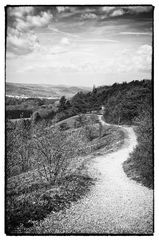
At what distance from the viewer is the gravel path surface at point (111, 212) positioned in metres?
8.49

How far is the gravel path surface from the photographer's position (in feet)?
27.9

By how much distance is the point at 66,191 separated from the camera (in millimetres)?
10445

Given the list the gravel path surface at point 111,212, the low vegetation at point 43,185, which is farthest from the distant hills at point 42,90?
the gravel path surface at point 111,212

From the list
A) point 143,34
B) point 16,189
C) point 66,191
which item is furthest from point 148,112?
point 16,189

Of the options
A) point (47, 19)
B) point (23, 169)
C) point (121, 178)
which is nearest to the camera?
point (47, 19)

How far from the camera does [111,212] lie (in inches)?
368

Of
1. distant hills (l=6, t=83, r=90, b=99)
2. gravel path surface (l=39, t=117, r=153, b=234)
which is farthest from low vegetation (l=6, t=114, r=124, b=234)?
distant hills (l=6, t=83, r=90, b=99)

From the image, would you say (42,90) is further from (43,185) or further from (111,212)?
(111,212)

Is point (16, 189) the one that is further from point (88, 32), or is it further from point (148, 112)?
point (88, 32)

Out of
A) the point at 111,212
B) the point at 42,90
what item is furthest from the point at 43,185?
the point at 42,90

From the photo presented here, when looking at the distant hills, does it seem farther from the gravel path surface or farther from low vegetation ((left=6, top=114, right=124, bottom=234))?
the gravel path surface

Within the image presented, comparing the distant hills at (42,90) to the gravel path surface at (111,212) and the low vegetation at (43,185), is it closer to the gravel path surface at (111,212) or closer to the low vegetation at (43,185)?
the low vegetation at (43,185)

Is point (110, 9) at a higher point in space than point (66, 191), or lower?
higher
